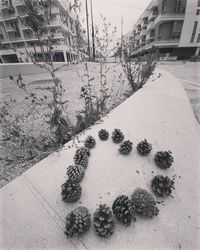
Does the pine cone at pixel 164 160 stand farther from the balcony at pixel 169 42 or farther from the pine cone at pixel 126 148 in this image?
the balcony at pixel 169 42

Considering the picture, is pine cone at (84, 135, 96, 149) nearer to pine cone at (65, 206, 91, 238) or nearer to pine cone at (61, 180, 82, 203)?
pine cone at (61, 180, 82, 203)

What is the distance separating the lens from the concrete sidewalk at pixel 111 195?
738mm

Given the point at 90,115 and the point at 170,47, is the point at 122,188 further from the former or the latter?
the point at 170,47

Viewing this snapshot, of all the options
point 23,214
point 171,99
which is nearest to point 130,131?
point 23,214

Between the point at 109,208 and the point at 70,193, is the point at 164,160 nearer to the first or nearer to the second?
the point at 109,208

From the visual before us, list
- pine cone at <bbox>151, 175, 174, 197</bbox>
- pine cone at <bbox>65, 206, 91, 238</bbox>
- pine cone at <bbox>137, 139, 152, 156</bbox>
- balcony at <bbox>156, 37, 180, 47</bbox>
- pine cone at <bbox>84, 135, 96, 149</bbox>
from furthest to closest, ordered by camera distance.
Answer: balcony at <bbox>156, 37, 180, 47</bbox> < pine cone at <bbox>84, 135, 96, 149</bbox> < pine cone at <bbox>137, 139, 152, 156</bbox> < pine cone at <bbox>151, 175, 174, 197</bbox> < pine cone at <bbox>65, 206, 91, 238</bbox>

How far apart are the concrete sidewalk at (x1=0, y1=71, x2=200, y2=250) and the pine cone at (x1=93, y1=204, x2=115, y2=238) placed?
5 centimetres

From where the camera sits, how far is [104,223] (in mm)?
Result: 731

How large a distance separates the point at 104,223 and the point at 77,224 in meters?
0.15

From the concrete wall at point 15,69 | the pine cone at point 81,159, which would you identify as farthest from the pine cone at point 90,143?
the concrete wall at point 15,69

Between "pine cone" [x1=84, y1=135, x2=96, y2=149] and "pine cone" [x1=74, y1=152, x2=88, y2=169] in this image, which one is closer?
"pine cone" [x1=74, y1=152, x2=88, y2=169]

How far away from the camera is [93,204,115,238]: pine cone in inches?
28.4

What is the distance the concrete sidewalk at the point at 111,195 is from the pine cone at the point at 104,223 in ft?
0.15

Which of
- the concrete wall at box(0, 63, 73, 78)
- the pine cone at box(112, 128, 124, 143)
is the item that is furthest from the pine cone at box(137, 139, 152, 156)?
the concrete wall at box(0, 63, 73, 78)
